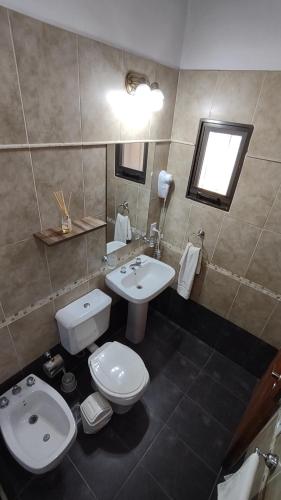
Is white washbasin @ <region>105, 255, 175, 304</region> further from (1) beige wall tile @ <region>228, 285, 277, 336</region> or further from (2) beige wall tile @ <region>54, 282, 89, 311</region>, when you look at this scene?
(1) beige wall tile @ <region>228, 285, 277, 336</region>

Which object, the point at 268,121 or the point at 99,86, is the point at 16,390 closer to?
the point at 99,86

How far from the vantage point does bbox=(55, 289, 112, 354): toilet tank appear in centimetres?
166

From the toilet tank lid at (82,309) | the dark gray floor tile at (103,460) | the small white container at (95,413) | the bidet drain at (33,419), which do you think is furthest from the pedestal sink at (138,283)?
the bidet drain at (33,419)

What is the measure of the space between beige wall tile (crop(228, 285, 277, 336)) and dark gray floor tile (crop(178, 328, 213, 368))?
49 centimetres

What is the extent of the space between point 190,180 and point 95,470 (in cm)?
220

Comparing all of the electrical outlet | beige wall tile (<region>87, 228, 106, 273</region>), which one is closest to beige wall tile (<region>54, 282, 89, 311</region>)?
beige wall tile (<region>87, 228, 106, 273</region>)

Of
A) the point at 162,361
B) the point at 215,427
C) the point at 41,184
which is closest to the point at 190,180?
the point at 41,184

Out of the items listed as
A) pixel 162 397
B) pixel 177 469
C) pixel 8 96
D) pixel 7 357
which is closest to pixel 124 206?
pixel 8 96

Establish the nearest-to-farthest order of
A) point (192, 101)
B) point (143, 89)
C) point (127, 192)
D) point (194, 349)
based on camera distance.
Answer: point (143, 89) → point (192, 101) → point (127, 192) → point (194, 349)

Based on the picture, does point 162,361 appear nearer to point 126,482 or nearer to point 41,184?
point 126,482

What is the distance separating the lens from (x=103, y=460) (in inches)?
62.2

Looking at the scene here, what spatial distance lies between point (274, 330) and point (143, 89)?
1992 millimetres

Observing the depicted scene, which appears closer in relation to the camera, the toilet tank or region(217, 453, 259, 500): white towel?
region(217, 453, 259, 500): white towel

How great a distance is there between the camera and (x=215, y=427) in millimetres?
1813
